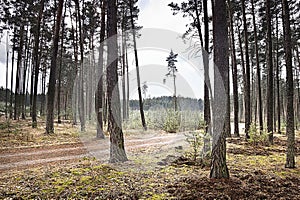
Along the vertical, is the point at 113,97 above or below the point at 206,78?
below

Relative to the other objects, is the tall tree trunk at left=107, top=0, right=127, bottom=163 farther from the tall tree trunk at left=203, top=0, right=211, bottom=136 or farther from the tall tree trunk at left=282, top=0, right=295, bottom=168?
the tall tree trunk at left=282, top=0, right=295, bottom=168

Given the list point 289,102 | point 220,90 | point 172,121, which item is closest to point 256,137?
point 289,102

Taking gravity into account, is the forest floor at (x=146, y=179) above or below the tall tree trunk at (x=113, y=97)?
below

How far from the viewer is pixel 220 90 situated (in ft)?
16.8

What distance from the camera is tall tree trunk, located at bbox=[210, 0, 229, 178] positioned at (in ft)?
16.5

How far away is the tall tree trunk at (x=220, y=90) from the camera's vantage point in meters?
5.02

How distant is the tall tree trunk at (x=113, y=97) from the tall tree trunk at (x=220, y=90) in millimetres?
2789

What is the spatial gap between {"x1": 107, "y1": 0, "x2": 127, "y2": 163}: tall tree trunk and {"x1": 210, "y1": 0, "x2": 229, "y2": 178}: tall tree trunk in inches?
110

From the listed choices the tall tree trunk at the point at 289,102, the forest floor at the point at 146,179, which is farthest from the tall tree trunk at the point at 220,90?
the tall tree trunk at the point at 289,102

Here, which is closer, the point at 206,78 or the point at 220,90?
the point at 220,90

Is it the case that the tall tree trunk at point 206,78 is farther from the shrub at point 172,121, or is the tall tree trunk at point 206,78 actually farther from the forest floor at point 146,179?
the shrub at point 172,121

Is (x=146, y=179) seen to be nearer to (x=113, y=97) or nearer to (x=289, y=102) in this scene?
(x=113, y=97)

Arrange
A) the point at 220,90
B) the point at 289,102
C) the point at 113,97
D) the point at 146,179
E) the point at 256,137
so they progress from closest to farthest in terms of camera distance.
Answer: the point at 220,90 < the point at 146,179 < the point at 289,102 < the point at 113,97 < the point at 256,137

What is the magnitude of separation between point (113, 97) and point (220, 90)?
10.6 feet
